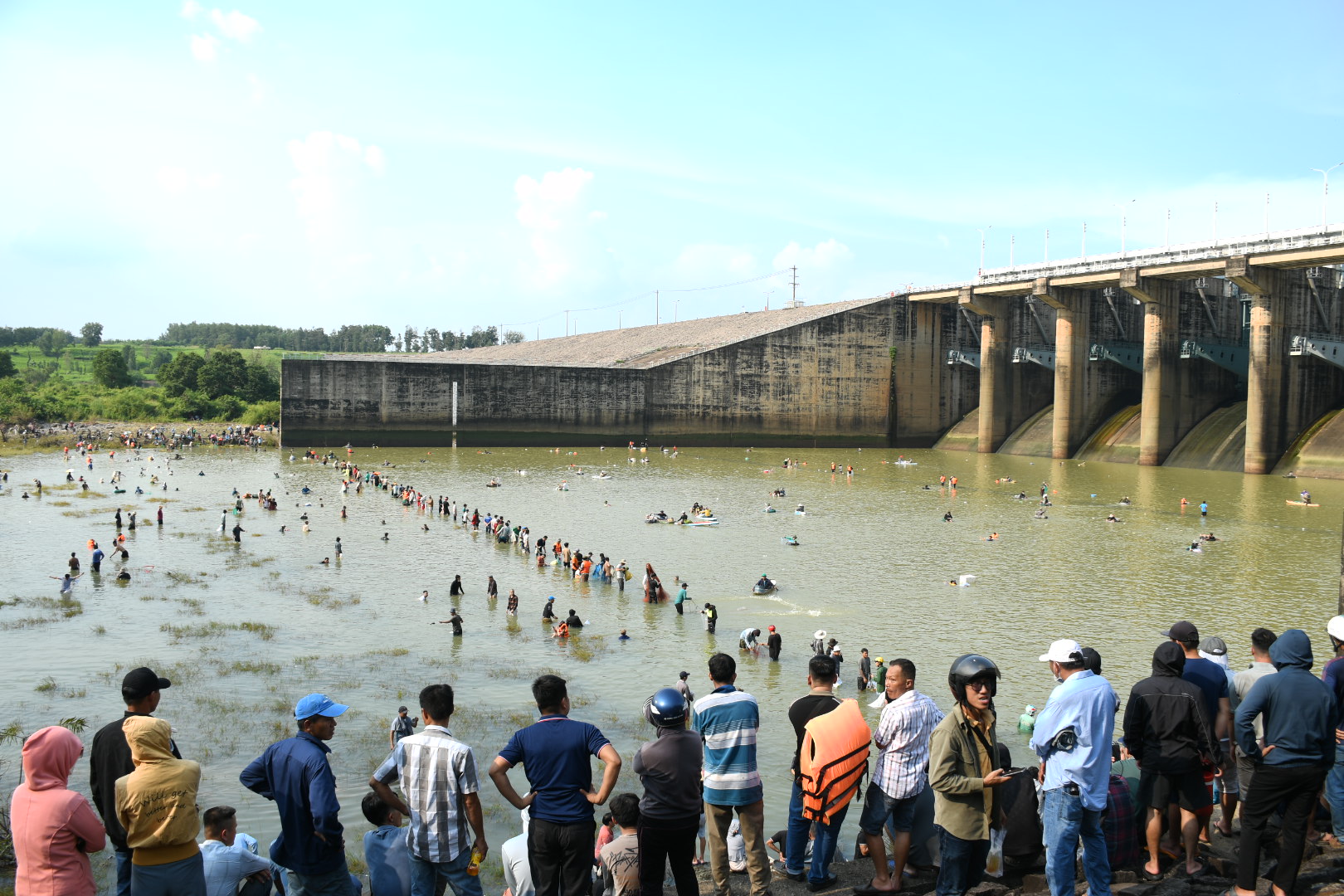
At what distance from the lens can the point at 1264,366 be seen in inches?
2035

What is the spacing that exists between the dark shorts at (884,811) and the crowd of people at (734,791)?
0.02 metres

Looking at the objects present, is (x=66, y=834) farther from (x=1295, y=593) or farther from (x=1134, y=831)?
(x=1295, y=593)

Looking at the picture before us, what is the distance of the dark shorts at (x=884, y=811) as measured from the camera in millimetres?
6812

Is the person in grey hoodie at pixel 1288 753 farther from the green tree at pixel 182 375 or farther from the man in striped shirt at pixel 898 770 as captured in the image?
the green tree at pixel 182 375

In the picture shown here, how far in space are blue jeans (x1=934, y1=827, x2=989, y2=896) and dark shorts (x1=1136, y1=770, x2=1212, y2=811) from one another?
1430 millimetres

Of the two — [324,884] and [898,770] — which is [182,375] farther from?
[898,770]

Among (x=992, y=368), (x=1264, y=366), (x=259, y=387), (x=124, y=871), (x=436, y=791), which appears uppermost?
(x=992, y=368)

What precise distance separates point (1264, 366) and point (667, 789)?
5463 centimetres

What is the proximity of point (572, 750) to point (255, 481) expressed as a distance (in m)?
48.2

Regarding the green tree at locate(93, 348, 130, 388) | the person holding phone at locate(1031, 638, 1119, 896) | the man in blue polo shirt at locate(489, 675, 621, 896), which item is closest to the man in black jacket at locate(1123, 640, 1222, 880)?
the person holding phone at locate(1031, 638, 1119, 896)

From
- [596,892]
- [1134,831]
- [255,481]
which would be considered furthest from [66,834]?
[255,481]

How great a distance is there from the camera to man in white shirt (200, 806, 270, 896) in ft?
20.3

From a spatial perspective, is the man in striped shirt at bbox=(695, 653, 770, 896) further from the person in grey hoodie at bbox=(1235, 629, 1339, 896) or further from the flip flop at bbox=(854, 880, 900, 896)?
the person in grey hoodie at bbox=(1235, 629, 1339, 896)


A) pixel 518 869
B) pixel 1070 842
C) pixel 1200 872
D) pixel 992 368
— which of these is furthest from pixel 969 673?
pixel 992 368
